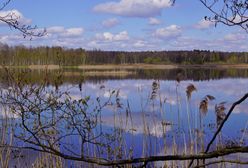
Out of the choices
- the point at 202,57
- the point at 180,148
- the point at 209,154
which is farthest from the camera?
the point at 180,148

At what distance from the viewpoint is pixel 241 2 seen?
1739 millimetres

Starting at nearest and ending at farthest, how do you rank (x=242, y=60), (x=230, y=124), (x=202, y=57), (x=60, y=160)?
(x=202, y=57) → (x=60, y=160) → (x=230, y=124) → (x=242, y=60)

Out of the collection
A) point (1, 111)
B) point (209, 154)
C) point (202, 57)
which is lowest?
point (1, 111)

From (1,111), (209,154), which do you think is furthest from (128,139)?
(209,154)

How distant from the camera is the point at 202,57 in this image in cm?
338

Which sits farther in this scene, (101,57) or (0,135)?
(101,57)

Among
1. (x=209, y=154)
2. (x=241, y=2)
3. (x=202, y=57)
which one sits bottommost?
(x=209, y=154)

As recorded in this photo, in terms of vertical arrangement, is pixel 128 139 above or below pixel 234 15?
below

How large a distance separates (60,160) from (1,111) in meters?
1.23

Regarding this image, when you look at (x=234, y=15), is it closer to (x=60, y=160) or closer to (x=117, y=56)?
(x=60, y=160)

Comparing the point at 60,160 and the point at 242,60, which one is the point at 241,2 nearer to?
the point at 60,160

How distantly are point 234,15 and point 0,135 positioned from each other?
143 inches

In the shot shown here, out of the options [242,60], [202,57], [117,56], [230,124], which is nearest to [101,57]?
[117,56]

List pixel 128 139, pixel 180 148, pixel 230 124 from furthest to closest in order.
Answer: pixel 230 124, pixel 128 139, pixel 180 148
